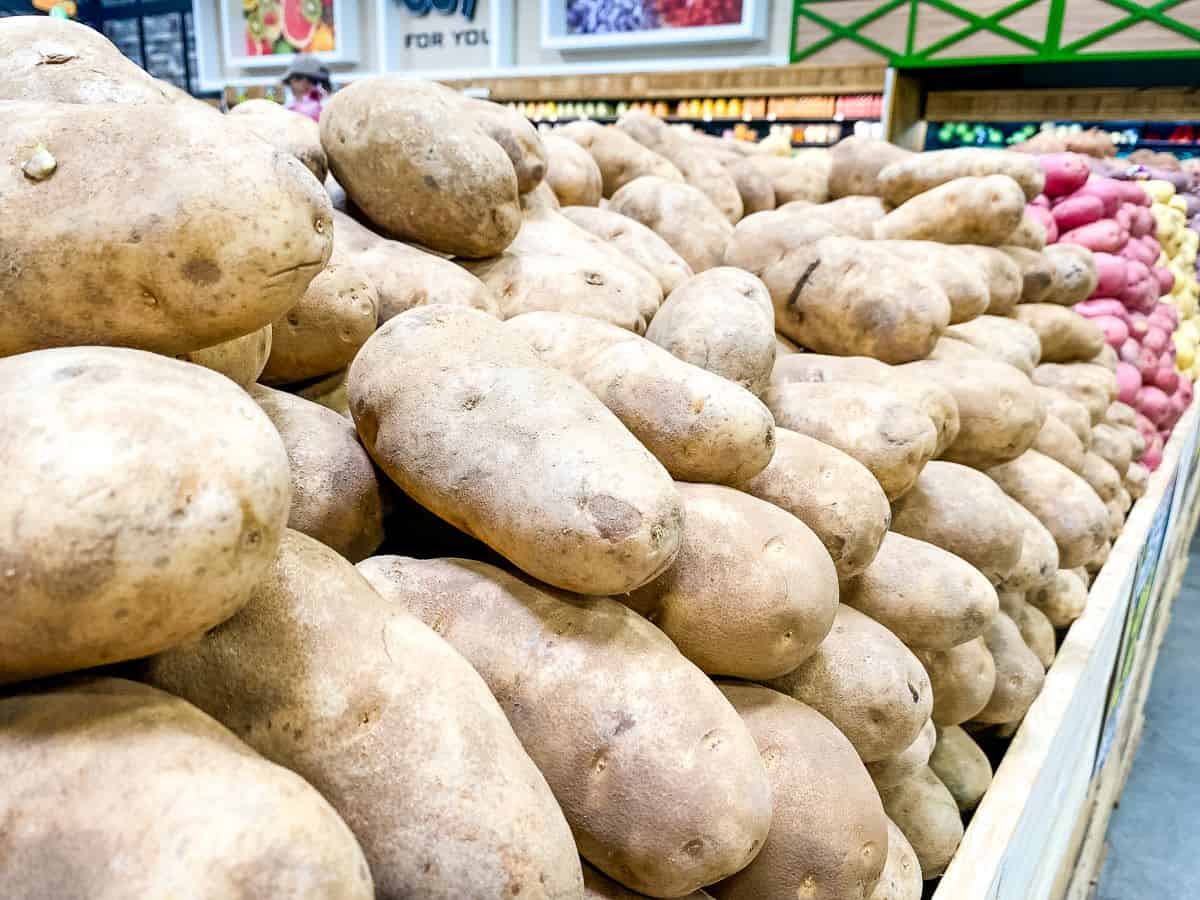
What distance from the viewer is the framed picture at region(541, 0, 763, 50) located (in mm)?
7445

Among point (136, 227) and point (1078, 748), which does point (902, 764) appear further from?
point (136, 227)

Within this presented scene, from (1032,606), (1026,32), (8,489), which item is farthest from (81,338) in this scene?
(1026,32)

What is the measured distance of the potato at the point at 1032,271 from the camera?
7.51ft

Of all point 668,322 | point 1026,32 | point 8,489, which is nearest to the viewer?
point 8,489

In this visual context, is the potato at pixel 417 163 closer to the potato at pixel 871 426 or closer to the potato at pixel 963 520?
the potato at pixel 871 426

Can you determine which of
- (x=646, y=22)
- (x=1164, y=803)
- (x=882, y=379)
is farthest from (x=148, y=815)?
(x=646, y=22)

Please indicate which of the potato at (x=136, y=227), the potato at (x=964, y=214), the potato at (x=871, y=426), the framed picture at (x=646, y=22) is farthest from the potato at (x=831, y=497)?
the framed picture at (x=646, y=22)

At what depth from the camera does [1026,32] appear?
6820 millimetres

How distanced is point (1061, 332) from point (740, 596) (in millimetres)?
1743

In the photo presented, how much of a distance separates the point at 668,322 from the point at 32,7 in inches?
365

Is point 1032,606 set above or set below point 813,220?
below

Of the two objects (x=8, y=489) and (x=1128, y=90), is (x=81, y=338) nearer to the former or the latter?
(x=8, y=489)

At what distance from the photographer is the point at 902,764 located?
1.19 meters

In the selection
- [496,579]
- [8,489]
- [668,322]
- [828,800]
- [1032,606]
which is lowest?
[1032,606]
